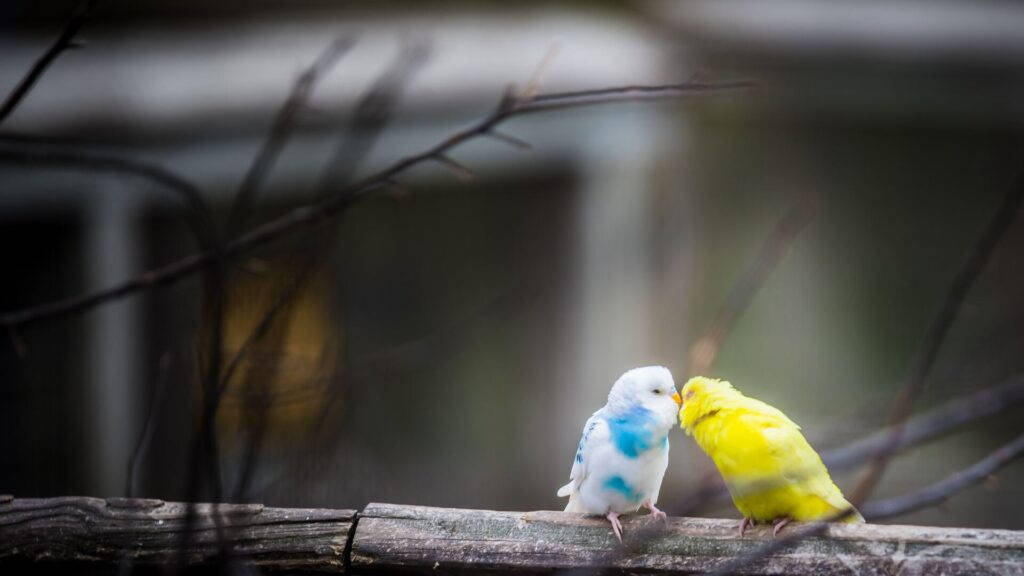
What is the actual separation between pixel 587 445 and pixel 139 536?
1.53 feet

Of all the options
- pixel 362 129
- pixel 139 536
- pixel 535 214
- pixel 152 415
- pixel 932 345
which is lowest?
pixel 139 536

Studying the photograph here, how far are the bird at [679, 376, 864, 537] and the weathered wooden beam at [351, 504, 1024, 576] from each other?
3cm

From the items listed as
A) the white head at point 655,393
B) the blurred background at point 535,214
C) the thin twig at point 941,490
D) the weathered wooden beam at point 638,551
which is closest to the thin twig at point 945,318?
the thin twig at point 941,490

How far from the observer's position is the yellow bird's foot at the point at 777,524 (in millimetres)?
873

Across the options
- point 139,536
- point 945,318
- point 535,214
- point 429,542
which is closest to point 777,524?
point 429,542

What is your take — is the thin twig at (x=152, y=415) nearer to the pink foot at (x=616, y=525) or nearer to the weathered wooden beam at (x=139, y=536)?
the weathered wooden beam at (x=139, y=536)

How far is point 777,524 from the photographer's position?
0.89 meters

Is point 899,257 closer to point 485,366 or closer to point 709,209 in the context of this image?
point 709,209

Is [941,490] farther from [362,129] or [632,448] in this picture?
[362,129]

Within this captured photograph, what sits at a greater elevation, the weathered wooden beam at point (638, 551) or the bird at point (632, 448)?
the bird at point (632, 448)

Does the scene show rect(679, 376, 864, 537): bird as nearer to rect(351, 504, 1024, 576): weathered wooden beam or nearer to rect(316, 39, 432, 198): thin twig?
rect(351, 504, 1024, 576): weathered wooden beam

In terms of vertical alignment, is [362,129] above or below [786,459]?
above

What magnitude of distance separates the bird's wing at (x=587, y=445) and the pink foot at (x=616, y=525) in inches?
3.2

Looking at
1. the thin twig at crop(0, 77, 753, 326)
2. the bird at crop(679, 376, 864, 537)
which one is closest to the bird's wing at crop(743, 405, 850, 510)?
the bird at crop(679, 376, 864, 537)
